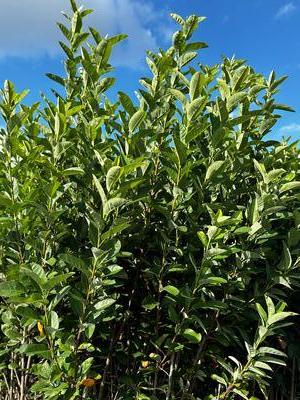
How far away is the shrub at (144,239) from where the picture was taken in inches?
111

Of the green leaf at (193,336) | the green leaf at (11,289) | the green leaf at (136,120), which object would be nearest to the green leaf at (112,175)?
the green leaf at (136,120)

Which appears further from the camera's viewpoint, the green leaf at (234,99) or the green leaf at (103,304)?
the green leaf at (234,99)

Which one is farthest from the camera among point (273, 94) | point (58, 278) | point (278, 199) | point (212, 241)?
point (273, 94)

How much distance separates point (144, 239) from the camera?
3.30 m

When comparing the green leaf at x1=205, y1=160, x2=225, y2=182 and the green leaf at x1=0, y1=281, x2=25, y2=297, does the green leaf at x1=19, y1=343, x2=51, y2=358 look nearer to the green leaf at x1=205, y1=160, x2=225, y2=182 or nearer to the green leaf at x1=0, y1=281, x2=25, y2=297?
the green leaf at x1=0, y1=281, x2=25, y2=297

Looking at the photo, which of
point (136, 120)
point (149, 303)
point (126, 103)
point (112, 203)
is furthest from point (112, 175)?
point (149, 303)

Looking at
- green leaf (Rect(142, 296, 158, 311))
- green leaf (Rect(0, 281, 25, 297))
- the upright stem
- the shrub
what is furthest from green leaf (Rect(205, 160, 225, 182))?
green leaf (Rect(0, 281, 25, 297))

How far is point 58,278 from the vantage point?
2498 mm

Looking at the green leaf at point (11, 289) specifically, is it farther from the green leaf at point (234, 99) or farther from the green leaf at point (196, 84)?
the green leaf at point (234, 99)

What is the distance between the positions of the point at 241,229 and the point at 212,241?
0.20 m

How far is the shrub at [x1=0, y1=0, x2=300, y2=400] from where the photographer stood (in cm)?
281

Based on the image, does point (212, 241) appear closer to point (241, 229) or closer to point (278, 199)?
point (241, 229)

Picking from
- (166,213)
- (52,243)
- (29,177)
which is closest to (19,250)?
(52,243)

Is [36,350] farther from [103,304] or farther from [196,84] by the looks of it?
[196,84]
